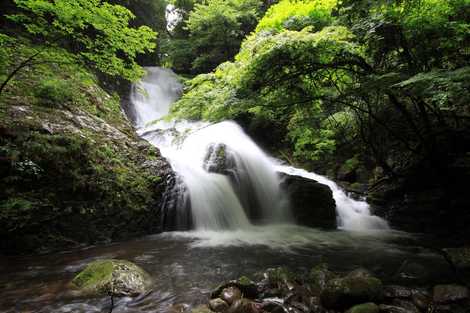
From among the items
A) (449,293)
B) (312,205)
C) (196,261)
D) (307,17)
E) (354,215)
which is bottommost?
(449,293)

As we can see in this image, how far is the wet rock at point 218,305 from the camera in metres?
3.96

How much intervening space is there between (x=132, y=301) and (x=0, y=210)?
3.62 metres

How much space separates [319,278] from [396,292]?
43.6 inches

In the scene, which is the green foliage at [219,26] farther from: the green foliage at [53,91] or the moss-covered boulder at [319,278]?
the moss-covered boulder at [319,278]

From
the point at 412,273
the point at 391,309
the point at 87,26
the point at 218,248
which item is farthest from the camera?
the point at 218,248

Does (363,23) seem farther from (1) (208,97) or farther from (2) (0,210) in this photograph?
(2) (0,210)

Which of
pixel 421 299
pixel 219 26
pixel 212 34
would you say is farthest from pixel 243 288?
pixel 212 34

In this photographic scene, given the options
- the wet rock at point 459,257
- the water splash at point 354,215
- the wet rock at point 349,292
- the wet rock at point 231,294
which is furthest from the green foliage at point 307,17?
the water splash at point 354,215

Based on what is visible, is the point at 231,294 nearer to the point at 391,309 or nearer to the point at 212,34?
the point at 391,309

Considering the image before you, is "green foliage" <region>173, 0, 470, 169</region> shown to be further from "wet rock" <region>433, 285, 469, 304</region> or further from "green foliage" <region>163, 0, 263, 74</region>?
"green foliage" <region>163, 0, 263, 74</region>

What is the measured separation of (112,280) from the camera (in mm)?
4426

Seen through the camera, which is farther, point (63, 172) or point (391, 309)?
point (63, 172)

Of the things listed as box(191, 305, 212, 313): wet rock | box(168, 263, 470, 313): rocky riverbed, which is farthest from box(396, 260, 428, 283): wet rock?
box(191, 305, 212, 313): wet rock

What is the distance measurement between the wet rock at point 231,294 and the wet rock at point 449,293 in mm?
2738
